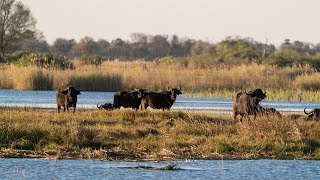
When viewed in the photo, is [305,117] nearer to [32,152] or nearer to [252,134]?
[252,134]

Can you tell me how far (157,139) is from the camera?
73.2 feet

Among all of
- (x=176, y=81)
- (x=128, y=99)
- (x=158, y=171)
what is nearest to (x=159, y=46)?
(x=176, y=81)

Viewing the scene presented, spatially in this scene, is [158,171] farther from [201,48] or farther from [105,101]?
[201,48]

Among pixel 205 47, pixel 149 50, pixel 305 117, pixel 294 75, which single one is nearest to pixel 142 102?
pixel 305 117

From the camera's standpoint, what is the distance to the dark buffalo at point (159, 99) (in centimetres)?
3089

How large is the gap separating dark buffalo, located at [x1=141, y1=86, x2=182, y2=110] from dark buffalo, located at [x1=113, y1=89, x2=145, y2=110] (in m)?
0.28

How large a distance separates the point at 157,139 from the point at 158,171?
12.4 ft

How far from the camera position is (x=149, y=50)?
442ft

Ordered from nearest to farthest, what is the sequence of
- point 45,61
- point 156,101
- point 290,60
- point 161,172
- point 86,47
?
point 161,172 < point 156,101 < point 45,61 < point 290,60 < point 86,47

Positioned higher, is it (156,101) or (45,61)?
(45,61)

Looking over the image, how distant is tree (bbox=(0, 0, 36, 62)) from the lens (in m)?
71.9

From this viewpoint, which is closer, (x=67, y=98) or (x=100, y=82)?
(x=67, y=98)

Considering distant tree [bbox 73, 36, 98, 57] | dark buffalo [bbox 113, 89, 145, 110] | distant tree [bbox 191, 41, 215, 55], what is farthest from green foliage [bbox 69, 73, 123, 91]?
distant tree [bbox 73, 36, 98, 57]

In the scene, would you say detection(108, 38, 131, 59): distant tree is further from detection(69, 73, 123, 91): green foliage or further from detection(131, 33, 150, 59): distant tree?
detection(69, 73, 123, 91): green foliage
